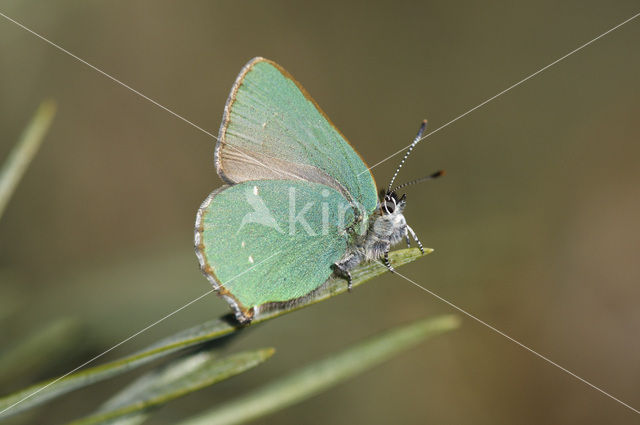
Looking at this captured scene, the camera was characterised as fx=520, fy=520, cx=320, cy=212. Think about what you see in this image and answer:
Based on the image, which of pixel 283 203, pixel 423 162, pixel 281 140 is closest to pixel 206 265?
pixel 283 203

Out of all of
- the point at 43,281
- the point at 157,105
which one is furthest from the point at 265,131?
the point at 157,105

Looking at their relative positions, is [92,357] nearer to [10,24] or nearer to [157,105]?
[10,24]

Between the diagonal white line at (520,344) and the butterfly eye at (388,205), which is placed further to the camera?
the diagonal white line at (520,344)

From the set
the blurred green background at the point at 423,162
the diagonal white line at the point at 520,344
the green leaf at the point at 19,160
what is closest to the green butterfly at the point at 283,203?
the blurred green background at the point at 423,162

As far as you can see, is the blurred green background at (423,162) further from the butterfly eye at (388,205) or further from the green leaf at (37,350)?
the green leaf at (37,350)

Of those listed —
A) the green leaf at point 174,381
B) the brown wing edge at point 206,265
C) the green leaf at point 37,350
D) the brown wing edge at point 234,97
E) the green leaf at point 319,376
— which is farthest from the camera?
the brown wing edge at point 234,97

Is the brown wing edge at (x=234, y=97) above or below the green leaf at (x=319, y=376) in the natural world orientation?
above

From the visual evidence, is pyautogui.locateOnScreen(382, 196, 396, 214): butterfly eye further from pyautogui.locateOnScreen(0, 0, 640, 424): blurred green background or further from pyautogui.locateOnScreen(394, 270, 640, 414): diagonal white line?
pyautogui.locateOnScreen(394, 270, 640, 414): diagonal white line
